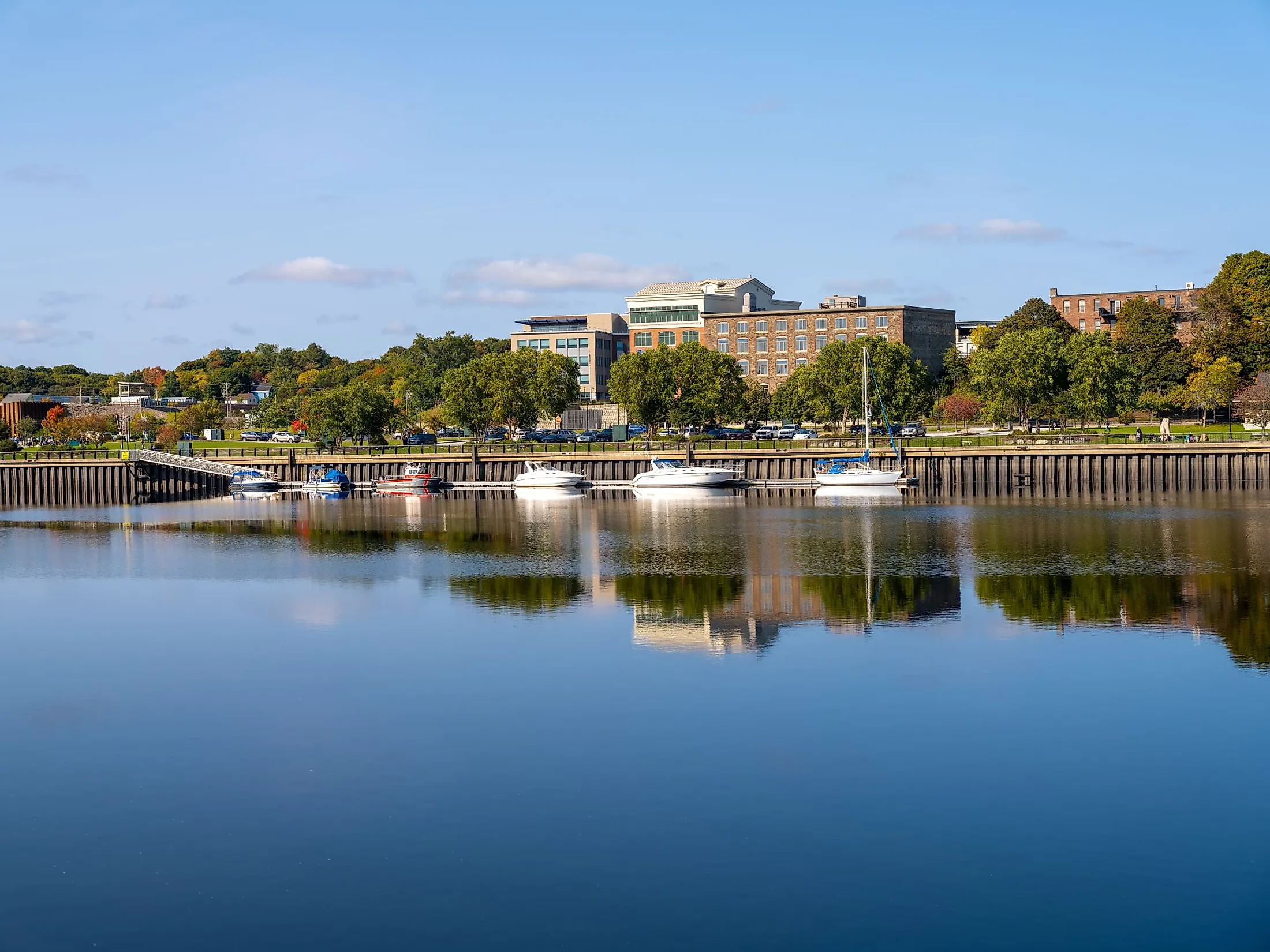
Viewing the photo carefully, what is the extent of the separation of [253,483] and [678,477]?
41340 mm

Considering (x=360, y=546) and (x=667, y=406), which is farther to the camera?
(x=667, y=406)

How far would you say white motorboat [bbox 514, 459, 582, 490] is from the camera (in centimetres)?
11188

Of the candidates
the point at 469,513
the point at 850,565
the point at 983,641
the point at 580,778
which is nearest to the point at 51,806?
the point at 580,778

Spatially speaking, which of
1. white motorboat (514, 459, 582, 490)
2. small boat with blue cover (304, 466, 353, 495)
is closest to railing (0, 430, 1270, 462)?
small boat with blue cover (304, 466, 353, 495)

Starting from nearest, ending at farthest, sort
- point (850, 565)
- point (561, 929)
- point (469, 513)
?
point (561, 929) → point (850, 565) → point (469, 513)

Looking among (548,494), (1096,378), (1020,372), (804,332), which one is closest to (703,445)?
(548,494)

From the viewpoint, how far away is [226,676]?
35219 mm

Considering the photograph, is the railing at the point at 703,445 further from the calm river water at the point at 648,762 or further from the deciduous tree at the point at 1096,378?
the calm river water at the point at 648,762

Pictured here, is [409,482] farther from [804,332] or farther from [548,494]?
[804,332]

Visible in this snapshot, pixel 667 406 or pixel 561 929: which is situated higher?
pixel 667 406

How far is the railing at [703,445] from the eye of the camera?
376ft

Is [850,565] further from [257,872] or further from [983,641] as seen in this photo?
[257,872]

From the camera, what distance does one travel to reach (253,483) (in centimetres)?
12256

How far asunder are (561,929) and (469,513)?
255ft
